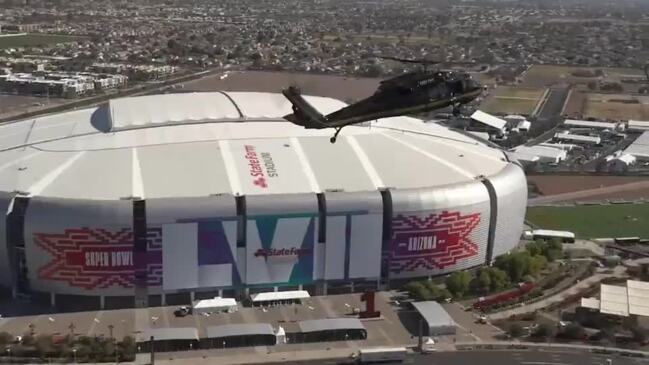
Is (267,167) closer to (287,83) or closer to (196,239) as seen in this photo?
(196,239)

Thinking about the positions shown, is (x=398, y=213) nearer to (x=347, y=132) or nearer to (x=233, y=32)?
(x=347, y=132)

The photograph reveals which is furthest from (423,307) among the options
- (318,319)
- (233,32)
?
(233,32)

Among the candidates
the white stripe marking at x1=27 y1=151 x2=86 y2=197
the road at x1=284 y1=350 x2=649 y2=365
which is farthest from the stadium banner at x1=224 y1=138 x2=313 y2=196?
the road at x1=284 y1=350 x2=649 y2=365

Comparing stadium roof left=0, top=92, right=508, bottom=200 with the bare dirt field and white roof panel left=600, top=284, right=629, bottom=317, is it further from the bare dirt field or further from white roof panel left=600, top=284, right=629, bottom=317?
the bare dirt field

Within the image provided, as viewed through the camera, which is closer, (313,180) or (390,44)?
(313,180)

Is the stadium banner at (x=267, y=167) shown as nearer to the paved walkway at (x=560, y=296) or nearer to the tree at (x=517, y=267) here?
the paved walkway at (x=560, y=296)

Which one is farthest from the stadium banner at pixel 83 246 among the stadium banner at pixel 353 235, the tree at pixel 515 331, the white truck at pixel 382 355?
the tree at pixel 515 331

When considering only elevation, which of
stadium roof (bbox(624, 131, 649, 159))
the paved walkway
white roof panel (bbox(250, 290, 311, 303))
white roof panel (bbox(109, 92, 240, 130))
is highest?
white roof panel (bbox(109, 92, 240, 130))
